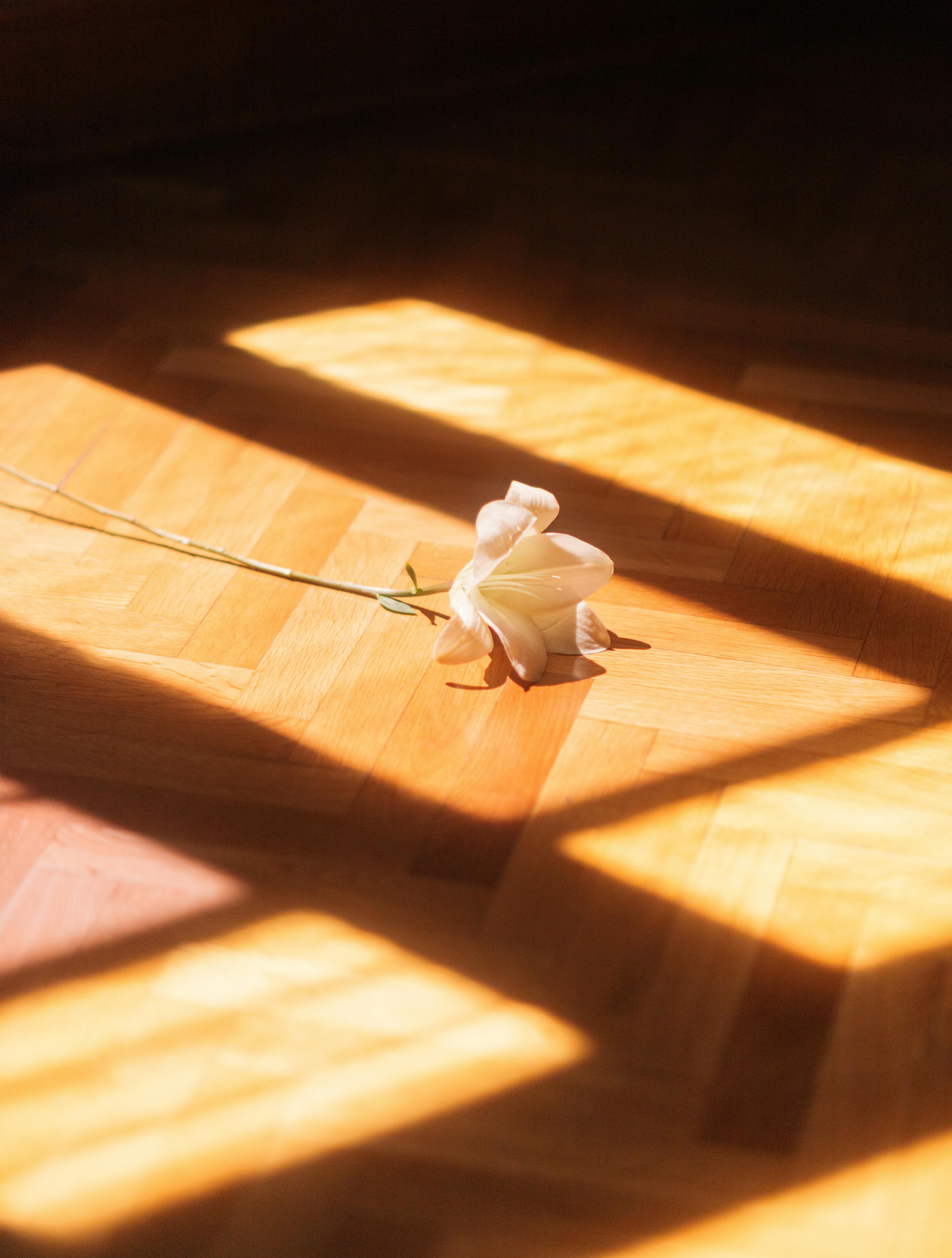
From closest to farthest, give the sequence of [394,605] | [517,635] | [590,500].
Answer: [517,635] → [394,605] → [590,500]

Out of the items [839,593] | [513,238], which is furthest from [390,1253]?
[513,238]

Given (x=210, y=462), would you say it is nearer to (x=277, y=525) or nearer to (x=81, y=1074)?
(x=277, y=525)

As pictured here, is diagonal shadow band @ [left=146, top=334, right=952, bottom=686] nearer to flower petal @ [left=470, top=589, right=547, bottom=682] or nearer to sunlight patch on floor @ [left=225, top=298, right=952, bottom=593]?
sunlight patch on floor @ [left=225, top=298, right=952, bottom=593]

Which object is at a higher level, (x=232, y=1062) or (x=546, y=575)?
(x=546, y=575)

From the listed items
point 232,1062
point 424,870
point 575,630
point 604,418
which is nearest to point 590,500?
point 604,418

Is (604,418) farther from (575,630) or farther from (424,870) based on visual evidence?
(424,870)
